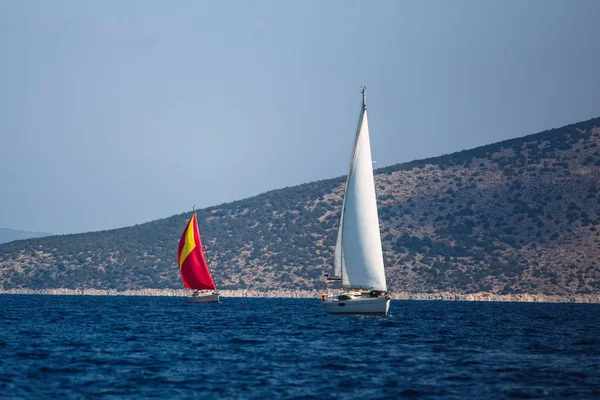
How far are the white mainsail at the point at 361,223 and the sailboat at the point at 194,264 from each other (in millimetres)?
36085

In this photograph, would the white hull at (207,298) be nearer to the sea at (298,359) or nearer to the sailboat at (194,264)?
the sailboat at (194,264)

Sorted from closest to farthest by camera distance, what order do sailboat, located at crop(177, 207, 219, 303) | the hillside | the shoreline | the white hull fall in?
1. sailboat, located at crop(177, 207, 219, 303)
2. the white hull
3. the shoreline
4. the hillside

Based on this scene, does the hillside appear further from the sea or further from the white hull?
the sea

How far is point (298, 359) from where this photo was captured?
38.9 meters

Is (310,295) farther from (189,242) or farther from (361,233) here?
(361,233)

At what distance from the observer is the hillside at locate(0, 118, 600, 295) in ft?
421

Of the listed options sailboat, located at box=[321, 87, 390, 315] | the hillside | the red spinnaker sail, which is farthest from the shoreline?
sailboat, located at box=[321, 87, 390, 315]

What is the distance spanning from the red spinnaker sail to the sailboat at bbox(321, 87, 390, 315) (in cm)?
3648

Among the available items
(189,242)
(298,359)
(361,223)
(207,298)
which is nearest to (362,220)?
(361,223)

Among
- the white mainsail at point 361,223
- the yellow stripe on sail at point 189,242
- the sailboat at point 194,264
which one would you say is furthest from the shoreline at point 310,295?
the white mainsail at point 361,223

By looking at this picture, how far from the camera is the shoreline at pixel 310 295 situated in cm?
11656

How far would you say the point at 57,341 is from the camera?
A: 46.7 meters

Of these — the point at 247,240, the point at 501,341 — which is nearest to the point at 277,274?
the point at 247,240

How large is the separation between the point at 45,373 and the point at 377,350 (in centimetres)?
1605
